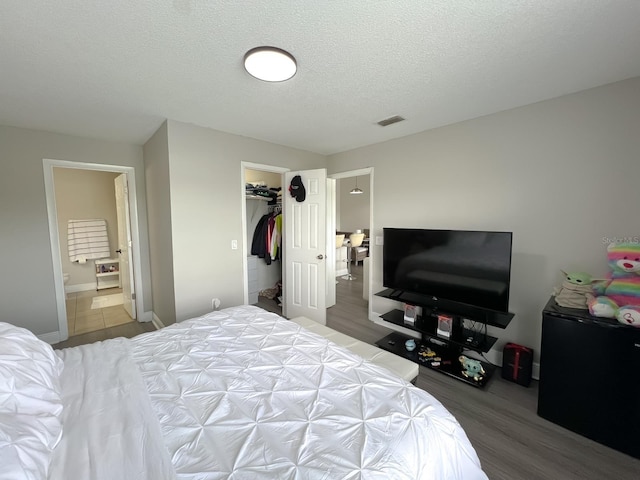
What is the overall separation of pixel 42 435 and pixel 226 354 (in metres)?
0.74

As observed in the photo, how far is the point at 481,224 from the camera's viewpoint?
2.59m

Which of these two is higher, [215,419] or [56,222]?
[56,222]

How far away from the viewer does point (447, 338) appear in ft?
7.98

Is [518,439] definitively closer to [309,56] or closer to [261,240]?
[309,56]

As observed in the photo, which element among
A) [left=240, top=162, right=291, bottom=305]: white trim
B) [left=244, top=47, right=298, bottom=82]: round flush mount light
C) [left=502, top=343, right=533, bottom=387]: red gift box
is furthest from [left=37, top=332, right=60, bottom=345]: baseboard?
[left=502, top=343, right=533, bottom=387]: red gift box

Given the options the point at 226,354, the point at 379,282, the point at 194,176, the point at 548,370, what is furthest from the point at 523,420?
the point at 194,176

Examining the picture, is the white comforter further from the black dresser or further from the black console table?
the black console table

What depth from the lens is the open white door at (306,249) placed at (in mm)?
3367

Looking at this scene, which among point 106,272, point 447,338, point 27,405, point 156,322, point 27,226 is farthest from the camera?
point 106,272

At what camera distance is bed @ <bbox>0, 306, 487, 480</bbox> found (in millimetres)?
796

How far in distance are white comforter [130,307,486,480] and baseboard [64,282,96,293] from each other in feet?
16.6

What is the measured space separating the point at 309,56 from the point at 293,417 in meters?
1.93

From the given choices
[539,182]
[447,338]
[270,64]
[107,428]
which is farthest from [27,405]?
[539,182]

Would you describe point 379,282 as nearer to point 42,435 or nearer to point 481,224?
point 481,224
